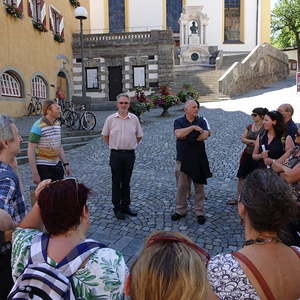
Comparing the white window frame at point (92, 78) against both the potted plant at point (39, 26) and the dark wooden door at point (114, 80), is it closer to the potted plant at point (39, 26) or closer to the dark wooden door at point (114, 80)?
the dark wooden door at point (114, 80)

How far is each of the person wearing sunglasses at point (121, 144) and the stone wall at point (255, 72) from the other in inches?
679

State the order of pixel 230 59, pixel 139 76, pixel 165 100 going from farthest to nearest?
1. pixel 230 59
2. pixel 139 76
3. pixel 165 100

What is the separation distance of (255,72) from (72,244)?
25.6 metres

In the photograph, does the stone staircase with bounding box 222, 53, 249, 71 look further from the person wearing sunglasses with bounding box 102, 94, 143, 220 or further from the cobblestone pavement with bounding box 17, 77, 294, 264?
the person wearing sunglasses with bounding box 102, 94, 143, 220

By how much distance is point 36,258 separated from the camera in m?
1.67

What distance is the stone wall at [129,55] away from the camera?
927 inches

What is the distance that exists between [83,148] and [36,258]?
32.2ft

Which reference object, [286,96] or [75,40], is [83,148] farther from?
[75,40]

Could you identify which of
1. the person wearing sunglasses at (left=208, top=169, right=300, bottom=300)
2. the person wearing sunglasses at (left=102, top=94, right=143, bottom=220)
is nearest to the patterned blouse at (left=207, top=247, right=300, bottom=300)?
the person wearing sunglasses at (left=208, top=169, right=300, bottom=300)

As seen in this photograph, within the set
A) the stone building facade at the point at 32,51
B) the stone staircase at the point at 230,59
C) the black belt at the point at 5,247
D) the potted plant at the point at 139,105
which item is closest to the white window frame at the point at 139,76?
the stone building facade at the point at 32,51

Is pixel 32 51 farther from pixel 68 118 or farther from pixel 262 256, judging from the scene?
pixel 262 256

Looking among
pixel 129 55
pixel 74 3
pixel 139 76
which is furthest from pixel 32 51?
pixel 139 76

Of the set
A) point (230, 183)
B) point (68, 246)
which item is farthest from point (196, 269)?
point (230, 183)

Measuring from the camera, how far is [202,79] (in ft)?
78.6
